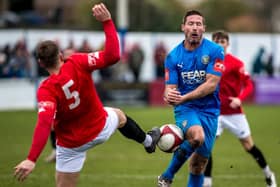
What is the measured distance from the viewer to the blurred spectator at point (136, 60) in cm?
2869

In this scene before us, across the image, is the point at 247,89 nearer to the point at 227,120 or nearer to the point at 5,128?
the point at 227,120

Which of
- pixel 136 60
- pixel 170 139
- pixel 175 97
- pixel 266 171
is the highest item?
pixel 175 97

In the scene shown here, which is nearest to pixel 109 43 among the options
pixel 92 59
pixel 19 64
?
pixel 92 59

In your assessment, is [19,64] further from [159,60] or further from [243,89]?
[243,89]

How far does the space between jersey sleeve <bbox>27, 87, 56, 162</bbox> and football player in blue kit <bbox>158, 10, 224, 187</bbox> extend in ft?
5.85

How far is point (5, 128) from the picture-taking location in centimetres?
1922

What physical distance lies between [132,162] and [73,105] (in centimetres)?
562

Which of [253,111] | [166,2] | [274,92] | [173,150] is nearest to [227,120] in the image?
[173,150]

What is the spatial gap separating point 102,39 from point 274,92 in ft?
23.2

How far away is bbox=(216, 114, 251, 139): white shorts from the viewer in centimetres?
1098

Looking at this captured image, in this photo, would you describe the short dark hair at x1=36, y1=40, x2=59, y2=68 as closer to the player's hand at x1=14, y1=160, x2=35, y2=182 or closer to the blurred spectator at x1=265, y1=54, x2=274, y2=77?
the player's hand at x1=14, y1=160, x2=35, y2=182

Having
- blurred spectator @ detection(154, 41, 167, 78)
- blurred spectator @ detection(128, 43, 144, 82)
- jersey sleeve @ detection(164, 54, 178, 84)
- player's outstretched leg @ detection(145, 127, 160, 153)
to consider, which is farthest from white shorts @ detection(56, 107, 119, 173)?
blurred spectator @ detection(154, 41, 167, 78)

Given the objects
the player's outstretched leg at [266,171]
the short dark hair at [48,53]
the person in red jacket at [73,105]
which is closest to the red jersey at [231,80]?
the player's outstretched leg at [266,171]

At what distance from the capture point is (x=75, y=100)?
751cm
